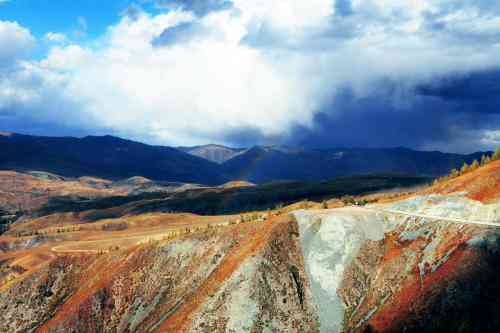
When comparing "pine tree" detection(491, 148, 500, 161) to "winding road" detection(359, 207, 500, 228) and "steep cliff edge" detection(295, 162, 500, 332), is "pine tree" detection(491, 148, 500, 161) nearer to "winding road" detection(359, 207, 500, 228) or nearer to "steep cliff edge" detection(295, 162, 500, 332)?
"steep cliff edge" detection(295, 162, 500, 332)

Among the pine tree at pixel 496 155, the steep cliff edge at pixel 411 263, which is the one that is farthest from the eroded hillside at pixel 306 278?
the pine tree at pixel 496 155

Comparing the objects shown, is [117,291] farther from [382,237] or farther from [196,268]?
[382,237]

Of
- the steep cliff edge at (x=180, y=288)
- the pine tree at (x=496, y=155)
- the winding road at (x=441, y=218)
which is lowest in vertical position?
the steep cliff edge at (x=180, y=288)

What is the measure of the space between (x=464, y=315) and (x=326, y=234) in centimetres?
3344

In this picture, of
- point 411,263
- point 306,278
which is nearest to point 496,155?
point 411,263

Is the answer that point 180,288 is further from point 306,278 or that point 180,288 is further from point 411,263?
point 411,263

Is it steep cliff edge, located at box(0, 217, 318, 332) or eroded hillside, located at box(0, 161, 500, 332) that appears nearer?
eroded hillside, located at box(0, 161, 500, 332)

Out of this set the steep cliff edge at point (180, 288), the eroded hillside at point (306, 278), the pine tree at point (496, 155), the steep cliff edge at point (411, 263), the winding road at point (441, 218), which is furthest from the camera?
the pine tree at point (496, 155)

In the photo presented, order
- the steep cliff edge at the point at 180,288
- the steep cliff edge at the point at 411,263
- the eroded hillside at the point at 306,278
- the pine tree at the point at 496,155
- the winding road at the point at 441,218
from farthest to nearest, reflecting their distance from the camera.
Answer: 1. the pine tree at the point at 496,155
2. the steep cliff edge at the point at 180,288
3. the winding road at the point at 441,218
4. the eroded hillside at the point at 306,278
5. the steep cliff edge at the point at 411,263

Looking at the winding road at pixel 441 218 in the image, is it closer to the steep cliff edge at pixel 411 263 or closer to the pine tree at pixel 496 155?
the steep cliff edge at pixel 411 263

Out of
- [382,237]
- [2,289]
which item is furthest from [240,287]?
[2,289]

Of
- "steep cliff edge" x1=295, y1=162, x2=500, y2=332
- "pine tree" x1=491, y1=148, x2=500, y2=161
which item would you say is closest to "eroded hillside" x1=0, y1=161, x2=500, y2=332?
"steep cliff edge" x1=295, y1=162, x2=500, y2=332

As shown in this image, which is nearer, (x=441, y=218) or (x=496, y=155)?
(x=441, y=218)

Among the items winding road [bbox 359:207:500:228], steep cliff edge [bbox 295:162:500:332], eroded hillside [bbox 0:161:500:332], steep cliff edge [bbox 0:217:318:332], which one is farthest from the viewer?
steep cliff edge [bbox 0:217:318:332]
